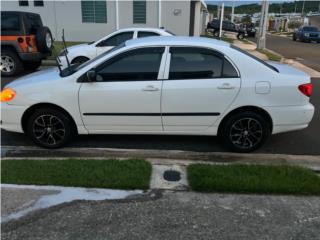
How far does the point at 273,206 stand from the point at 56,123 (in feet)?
10.3

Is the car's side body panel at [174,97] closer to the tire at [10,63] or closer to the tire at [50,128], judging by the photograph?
the tire at [50,128]

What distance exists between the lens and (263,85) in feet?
17.2

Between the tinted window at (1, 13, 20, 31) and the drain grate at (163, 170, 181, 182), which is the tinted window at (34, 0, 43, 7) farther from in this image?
the drain grate at (163, 170, 181, 182)

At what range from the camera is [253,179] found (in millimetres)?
4395

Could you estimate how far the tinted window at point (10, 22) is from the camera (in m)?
11.0

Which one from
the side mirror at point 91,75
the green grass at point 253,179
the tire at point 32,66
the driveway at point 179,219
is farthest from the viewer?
the tire at point 32,66

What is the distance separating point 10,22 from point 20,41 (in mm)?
609

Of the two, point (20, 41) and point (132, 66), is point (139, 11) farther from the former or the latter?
point (132, 66)

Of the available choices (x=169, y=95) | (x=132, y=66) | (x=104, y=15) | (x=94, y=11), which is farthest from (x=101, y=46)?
(x=94, y=11)

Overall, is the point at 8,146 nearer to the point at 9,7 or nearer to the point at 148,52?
the point at 148,52

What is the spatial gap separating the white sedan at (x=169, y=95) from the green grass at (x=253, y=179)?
2.75ft

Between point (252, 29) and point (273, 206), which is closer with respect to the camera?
point (273, 206)

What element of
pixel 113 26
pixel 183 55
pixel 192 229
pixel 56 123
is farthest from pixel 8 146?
pixel 113 26

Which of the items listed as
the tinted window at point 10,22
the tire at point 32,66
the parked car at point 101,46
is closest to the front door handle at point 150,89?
Answer: the parked car at point 101,46
